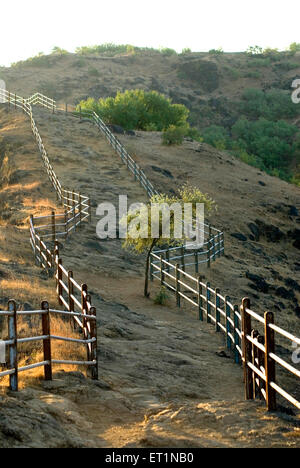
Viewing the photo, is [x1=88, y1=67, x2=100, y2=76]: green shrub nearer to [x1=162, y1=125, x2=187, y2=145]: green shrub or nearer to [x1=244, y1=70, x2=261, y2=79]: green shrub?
[x1=244, y1=70, x2=261, y2=79]: green shrub

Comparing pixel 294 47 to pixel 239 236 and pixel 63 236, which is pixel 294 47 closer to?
pixel 239 236

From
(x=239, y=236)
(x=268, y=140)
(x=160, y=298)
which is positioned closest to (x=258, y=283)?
(x=160, y=298)

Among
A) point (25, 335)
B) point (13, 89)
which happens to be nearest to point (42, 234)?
point (25, 335)

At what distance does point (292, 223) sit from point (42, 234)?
56.9 feet

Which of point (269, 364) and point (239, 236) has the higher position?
point (269, 364)

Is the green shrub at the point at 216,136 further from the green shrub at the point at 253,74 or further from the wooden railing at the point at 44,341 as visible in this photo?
the wooden railing at the point at 44,341

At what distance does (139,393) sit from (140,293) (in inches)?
416

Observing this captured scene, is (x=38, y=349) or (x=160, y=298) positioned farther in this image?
(x=160, y=298)

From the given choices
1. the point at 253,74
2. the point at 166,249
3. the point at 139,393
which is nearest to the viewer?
the point at 139,393

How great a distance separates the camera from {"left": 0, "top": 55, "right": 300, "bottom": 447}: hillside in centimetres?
715

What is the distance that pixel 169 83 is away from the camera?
275ft

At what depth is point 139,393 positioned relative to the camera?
9414mm

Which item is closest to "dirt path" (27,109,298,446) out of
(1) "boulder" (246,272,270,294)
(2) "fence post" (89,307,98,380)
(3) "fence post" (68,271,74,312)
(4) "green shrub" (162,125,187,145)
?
(2) "fence post" (89,307,98,380)

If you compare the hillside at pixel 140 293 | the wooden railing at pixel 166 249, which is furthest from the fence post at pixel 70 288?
the wooden railing at pixel 166 249
